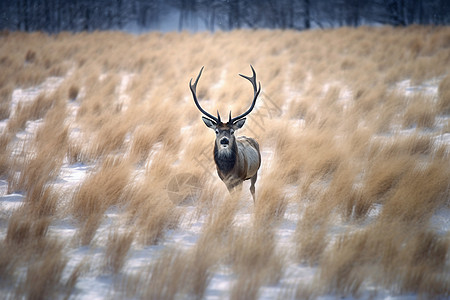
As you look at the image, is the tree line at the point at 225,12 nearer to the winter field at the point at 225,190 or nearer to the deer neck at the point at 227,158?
the winter field at the point at 225,190

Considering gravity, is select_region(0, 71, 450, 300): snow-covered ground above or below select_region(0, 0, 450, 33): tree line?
below

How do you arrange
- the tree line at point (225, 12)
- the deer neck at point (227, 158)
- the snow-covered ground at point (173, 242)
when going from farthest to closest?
the tree line at point (225, 12)
the deer neck at point (227, 158)
the snow-covered ground at point (173, 242)

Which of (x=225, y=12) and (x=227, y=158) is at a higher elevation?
(x=225, y=12)

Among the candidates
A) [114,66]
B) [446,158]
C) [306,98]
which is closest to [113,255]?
[446,158]

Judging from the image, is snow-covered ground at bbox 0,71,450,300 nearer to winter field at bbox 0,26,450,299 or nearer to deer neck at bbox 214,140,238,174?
winter field at bbox 0,26,450,299

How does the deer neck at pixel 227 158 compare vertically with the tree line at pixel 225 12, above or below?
below

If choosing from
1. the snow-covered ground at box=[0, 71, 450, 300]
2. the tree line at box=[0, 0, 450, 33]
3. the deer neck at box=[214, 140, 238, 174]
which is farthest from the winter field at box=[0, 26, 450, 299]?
the tree line at box=[0, 0, 450, 33]

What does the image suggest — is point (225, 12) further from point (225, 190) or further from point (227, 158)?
point (227, 158)

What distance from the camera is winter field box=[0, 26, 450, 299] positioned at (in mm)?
2766

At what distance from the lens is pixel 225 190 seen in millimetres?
4457

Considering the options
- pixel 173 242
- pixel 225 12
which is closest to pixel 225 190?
pixel 173 242

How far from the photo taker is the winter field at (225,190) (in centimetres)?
277

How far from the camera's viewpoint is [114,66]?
11547 mm

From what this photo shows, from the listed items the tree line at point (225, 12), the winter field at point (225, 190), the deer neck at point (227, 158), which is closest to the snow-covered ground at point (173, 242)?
the winter field at point (225, 190)
